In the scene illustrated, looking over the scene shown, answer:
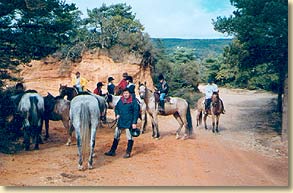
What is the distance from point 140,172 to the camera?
4.42 meters

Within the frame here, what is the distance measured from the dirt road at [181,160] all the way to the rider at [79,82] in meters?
0.59

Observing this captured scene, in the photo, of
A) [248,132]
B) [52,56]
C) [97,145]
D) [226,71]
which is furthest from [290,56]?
[52,56]

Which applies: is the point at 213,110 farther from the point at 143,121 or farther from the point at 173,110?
the point at 143,121

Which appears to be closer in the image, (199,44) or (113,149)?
(199,44)

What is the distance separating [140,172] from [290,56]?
6.61ft

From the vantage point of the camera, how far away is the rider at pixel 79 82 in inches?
199

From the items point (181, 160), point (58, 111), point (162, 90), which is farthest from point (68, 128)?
point (181, 160)

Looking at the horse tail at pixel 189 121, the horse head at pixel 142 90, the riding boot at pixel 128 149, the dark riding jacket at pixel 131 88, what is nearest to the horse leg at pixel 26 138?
the riding boot at pixel 128 149

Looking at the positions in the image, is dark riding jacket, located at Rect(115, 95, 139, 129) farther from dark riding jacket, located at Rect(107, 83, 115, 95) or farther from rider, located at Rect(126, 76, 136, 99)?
dark riding jacket, located at Rect(107, 83, 115, 95)

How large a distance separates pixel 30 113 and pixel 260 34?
303 centimetres

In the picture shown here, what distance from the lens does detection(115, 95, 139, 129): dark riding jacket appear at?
4.93m

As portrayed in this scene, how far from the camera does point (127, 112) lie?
494 centimetres

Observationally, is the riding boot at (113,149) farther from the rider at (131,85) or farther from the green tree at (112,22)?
the green tree at (112,22)

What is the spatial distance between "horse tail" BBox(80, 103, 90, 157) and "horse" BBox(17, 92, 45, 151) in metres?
0.91
